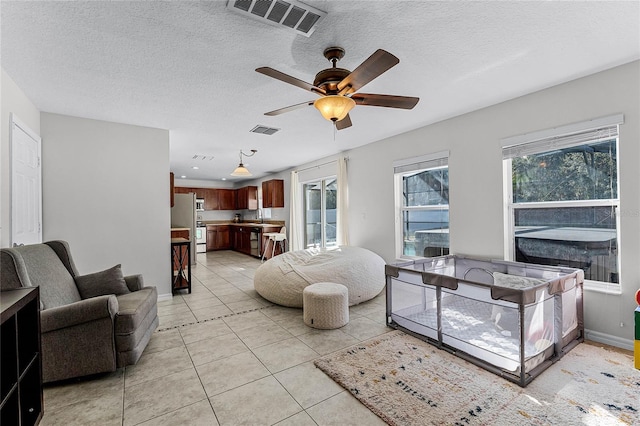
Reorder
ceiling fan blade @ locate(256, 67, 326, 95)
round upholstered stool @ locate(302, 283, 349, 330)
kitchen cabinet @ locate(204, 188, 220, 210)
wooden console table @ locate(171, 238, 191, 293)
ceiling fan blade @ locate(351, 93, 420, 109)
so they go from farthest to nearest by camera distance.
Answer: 1. kitchen cabinet @ locate(204, 188, 220, 210)
2. wooden console table @ locate(171, 238, 191, 293)
3. round upholstered stool @ locate(302, 283, 349, 330)
4. ceiling fan blade @ locate(351, 93, 420, 109)
5. ceiling fan blade @ locate(256, 67, 326, 95)

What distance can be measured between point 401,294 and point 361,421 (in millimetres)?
1534

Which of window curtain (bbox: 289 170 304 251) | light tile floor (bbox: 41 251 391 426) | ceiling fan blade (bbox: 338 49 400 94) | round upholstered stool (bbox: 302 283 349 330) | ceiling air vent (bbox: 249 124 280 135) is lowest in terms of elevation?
light tile floor (bbox: 41 251 391 426)

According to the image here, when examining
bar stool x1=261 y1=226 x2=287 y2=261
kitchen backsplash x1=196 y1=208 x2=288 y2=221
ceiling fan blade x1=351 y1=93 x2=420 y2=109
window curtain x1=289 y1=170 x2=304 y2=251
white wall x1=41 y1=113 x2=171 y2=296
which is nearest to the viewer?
ceiling fan blade x1=351 y1=93 x2=420 y2=109

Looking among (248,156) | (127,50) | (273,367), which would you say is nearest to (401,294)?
(273,367)

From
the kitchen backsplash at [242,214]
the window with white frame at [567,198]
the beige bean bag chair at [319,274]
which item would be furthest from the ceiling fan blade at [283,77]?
the kitchen backsplash at [242,214]

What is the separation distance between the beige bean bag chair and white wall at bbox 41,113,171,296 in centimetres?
160

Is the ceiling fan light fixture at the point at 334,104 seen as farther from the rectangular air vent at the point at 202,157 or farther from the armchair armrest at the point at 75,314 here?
the rectangular air vent at the point at 202,157

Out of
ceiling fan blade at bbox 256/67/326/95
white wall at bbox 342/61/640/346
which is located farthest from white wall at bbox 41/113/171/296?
white wall at bbox 342/61/640/346

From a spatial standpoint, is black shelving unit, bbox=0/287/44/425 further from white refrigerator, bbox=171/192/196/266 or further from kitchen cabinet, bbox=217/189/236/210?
kitchen cabinet, bbox=217/189/236/210

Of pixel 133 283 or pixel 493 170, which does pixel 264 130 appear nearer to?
pixel 133 283

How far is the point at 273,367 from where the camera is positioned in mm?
2309

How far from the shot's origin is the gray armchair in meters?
2.01

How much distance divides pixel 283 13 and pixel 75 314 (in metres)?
2.53

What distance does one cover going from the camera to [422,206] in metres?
4.41
